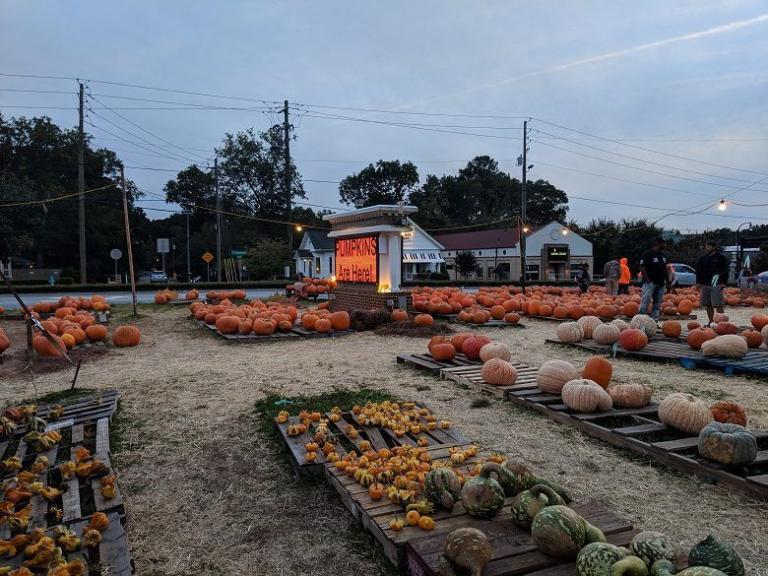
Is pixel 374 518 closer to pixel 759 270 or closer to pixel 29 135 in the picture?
pixel 759 270

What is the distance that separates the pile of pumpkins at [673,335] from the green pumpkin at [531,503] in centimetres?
627

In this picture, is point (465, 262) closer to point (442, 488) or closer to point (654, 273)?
point (654, 273)

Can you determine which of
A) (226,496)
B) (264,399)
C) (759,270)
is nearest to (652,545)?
(226,496)

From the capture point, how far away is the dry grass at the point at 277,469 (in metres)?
2.83

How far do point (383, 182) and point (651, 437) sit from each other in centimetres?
7110

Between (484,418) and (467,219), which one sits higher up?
(467,219)

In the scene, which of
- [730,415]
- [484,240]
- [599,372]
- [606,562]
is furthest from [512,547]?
[484,240]

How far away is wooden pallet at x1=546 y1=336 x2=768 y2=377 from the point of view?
698cm

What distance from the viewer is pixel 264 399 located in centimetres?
578

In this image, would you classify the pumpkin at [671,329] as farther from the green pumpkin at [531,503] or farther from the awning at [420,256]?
the awning at [420,256]

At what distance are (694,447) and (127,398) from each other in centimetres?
580

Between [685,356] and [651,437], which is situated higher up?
[685,356]

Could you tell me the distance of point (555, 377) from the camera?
18.2ft

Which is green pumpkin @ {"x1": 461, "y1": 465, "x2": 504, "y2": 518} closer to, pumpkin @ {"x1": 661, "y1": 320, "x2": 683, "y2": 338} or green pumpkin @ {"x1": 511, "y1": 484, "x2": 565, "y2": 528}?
green pumpkin @ {"x1": 511, "y1": 484, "x2": 565, "y2": 528}
